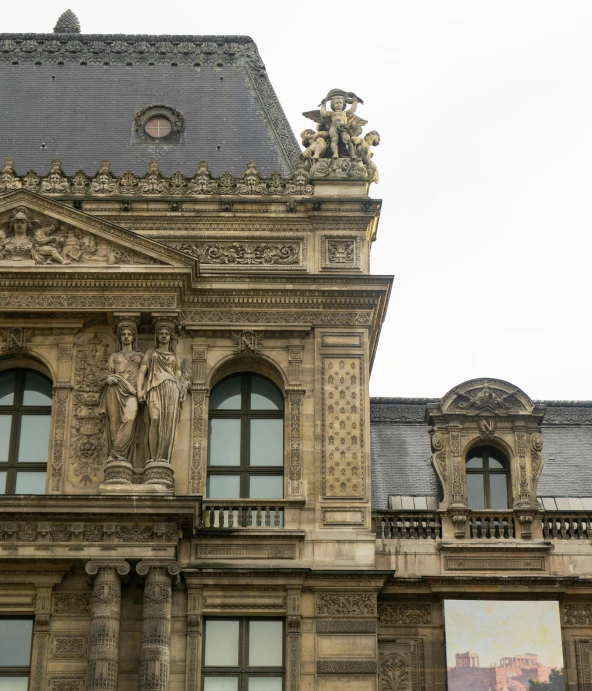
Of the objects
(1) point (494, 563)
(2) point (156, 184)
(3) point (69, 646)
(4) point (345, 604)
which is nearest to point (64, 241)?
(2) point (156, 184)

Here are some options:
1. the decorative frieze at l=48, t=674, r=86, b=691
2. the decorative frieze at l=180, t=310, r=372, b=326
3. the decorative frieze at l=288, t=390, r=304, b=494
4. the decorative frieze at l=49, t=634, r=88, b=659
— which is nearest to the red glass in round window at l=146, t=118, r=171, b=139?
the decorative frieze at l=180, t=310, r=372, b=326

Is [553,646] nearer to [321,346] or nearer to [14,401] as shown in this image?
[321,346]

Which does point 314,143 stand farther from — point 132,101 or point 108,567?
point 108,567

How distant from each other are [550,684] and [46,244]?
12.5 metres

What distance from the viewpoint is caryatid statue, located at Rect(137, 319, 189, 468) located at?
30.3 m

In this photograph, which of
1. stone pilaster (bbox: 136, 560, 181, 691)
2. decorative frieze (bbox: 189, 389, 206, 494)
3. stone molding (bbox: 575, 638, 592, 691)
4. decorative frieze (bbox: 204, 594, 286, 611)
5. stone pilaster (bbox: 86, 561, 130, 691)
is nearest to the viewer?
stone pilaster (bbox: 86, 561, 130, 691)

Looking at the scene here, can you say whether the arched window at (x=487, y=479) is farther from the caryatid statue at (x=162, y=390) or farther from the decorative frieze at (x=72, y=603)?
the decorative frieze at (x=72, y=603)

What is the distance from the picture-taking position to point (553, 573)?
31203mm

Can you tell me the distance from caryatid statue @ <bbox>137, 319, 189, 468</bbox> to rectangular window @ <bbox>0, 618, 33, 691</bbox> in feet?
11.9

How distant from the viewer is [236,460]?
104 ft

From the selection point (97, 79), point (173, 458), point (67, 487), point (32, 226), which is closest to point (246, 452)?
point (173, 458)

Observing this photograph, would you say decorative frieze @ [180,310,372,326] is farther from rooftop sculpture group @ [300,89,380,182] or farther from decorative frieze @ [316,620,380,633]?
decorative frieze @ [316,620,380,633]

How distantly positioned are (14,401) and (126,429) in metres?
2.78

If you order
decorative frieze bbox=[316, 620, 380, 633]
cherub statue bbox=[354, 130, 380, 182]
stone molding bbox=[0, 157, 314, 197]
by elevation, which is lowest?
decorative frieze bbox=[316, 620, 380, 633]
